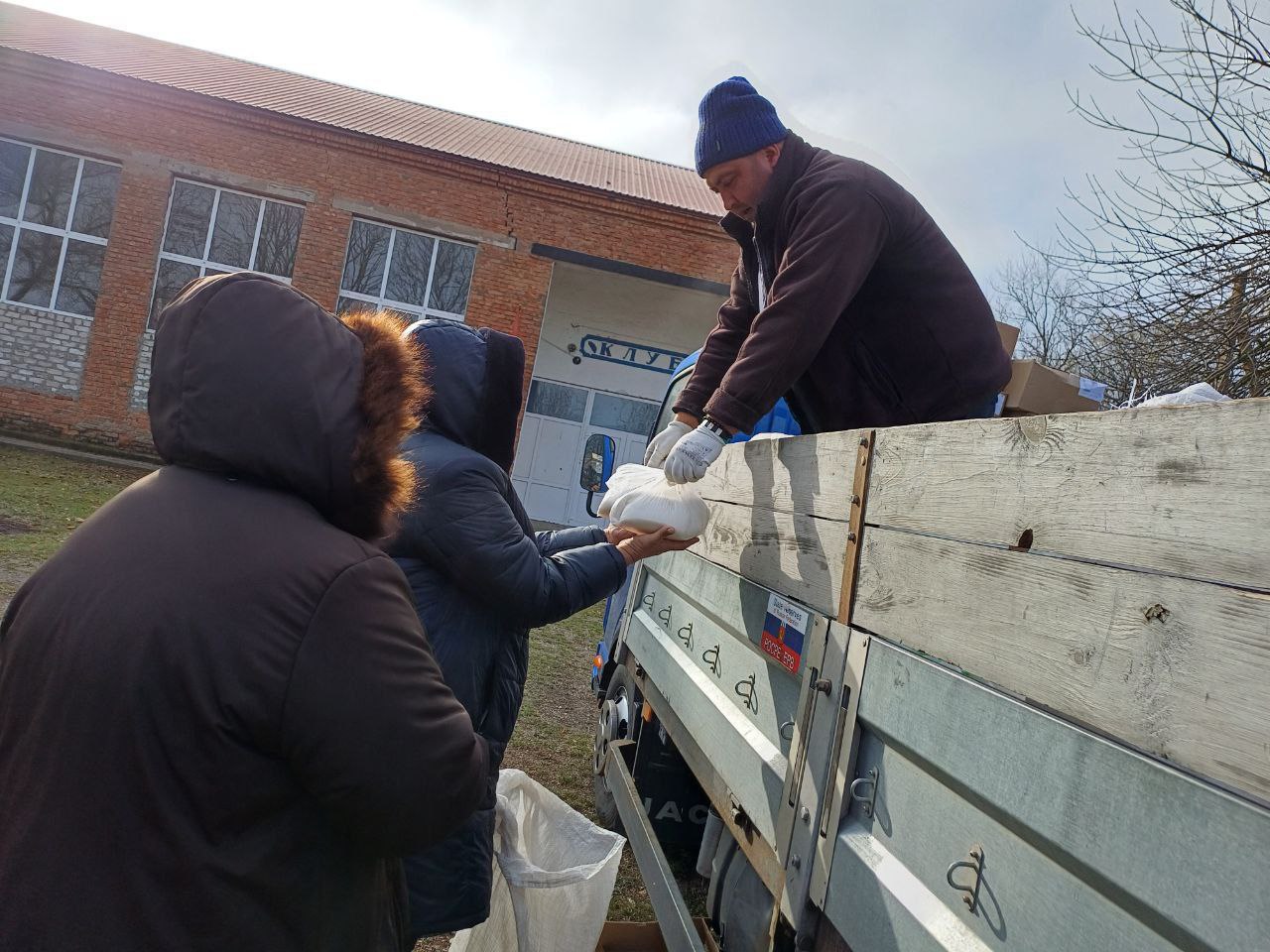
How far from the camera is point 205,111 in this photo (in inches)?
555

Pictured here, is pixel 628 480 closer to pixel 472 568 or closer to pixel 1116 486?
pixel 472 568

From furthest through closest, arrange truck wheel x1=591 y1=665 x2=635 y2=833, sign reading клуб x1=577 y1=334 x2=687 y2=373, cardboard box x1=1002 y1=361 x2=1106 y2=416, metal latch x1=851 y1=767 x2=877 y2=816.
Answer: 1. sign reading клуб x1=577 y1=334 x2=687 y2=373
2. truck wheel x1=591 y1=665 x2=635 y2=833
3. cardboard box x1=1002 y1=361 x2=1106 y2=416
4. metal latch x1=851 y1=767 x2=877 y2=816

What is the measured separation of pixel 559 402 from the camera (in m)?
16.6

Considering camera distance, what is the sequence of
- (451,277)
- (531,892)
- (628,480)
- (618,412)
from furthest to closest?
(618,412)
(451,277)
(628,480)
(531,892)

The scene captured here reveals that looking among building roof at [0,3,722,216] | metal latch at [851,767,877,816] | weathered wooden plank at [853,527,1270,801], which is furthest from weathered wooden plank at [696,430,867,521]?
building roof at [0,3,722,216]

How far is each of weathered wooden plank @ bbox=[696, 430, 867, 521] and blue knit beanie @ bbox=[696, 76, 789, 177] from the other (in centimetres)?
82

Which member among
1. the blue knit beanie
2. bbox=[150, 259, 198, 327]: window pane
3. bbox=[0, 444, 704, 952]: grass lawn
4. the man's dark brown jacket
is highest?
bbox=[150, 259, 198, 327]: window pane

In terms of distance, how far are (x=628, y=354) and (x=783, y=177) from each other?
46.6ft

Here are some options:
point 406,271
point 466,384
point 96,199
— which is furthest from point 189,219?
point 466,384

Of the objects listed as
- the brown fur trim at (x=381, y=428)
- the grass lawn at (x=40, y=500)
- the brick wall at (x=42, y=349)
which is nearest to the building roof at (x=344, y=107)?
the brick wall at (x=42, y=349)

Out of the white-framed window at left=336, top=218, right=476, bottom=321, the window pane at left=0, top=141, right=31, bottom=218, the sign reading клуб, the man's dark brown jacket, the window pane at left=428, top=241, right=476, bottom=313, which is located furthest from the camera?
the sign reading клуб

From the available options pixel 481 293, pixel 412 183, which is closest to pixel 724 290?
pixel 481 293

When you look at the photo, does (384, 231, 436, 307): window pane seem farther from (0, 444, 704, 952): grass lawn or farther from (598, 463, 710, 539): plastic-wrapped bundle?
(598, 463, 710, 539): plastic-wrapped bundle

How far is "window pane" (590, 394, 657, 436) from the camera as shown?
16.6m
